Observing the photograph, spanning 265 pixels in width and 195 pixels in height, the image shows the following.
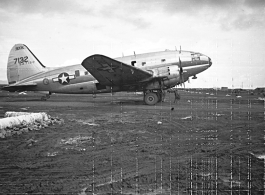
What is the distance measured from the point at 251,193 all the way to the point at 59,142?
4.11 m

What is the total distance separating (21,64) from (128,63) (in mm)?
9976

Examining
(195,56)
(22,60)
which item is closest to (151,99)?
(195,56)

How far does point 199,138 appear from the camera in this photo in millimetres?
5328

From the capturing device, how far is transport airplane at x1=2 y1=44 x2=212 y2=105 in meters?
13.8

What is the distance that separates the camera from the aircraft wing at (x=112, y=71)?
40.9ft

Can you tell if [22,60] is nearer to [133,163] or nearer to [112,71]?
[112,71]

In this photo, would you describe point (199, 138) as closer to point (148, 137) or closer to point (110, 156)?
point (148, 137)

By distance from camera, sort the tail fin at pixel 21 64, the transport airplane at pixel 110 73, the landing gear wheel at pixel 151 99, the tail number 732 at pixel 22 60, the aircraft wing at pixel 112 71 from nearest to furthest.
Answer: the aircraft wing at pixel 112 71 < the transport airplane at pixel 110 73 < the landing gear wheel at pixel 151 99 < the tail fin at pixel 21 64 < the tail number 732 at pixel 22 60

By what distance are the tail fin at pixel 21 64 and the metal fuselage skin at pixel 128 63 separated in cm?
139

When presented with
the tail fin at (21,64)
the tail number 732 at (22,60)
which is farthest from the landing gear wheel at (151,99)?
the tail number 732 at (22,60)

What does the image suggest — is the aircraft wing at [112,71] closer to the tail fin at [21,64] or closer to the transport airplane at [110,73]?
the transport airplane at [110,73]

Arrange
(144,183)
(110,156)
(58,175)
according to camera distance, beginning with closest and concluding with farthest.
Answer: (144,183), (58,175), (110,156)

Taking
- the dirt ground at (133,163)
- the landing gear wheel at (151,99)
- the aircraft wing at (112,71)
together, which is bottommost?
the dirt ground at (133,163)

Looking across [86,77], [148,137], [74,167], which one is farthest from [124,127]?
[86,77]
